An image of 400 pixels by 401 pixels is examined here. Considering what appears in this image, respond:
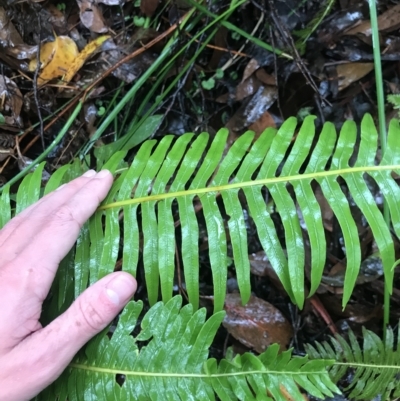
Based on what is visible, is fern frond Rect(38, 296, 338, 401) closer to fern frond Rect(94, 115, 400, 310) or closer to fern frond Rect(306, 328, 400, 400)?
fern frond Rect(94, 115, 400, 310)

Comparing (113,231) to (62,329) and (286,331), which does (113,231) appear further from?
(286,331)

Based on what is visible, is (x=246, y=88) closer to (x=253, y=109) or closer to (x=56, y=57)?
(x=253, y=109)

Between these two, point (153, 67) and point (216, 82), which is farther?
point (216, 82)

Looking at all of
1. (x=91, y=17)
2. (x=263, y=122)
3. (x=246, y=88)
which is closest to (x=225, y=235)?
(x=263, y=122)

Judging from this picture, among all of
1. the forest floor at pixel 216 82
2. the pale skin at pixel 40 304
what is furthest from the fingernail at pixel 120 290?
the forest floor at pixel 216 82

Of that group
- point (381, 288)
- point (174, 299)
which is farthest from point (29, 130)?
point (381, 288)

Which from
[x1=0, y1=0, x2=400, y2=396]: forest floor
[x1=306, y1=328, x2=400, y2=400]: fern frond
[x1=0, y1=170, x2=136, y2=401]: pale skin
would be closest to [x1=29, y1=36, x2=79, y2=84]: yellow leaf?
[x1=0, y1=0, x2=400, y2=396]: forest floor
